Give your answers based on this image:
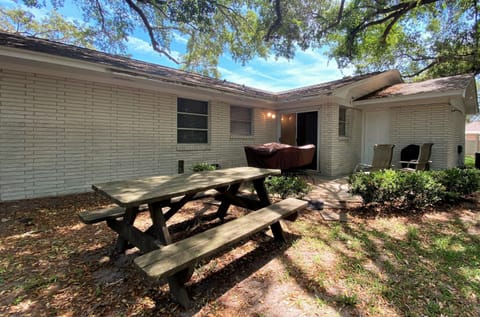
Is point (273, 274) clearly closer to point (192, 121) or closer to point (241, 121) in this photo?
point (192, 121)

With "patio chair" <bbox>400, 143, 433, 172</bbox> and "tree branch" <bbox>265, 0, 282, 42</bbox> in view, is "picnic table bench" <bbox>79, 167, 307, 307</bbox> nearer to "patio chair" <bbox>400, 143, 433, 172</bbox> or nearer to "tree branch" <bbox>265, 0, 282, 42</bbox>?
"patio chair" <bbox>400, 143, 433, 172</bbox>

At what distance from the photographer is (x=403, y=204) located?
409 centimetres

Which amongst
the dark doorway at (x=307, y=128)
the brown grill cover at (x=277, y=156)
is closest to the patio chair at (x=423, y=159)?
the brown grill cover at (x=277, y=156)

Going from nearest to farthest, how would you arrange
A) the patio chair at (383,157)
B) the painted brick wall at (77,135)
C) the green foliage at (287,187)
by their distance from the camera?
1. the green foliage at (287,187)
2. the painted brick wall at (77,135)
3. the patio chair at (383,157)

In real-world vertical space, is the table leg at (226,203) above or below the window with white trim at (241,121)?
below

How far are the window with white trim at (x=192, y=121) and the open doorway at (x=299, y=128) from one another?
11.5 feet

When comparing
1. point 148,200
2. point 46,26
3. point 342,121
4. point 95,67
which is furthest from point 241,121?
point 46,26

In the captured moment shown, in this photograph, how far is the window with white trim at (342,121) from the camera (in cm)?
810

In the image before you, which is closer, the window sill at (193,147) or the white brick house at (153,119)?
the white brick house at (153,119)

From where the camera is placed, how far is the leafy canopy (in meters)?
8.82

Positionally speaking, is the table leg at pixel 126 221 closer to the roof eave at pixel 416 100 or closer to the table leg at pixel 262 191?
the table leg at pixel 262 191

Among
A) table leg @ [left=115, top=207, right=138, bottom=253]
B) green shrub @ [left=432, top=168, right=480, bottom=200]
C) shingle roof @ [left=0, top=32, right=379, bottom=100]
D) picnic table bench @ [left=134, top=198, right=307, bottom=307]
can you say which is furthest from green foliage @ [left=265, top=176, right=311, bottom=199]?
shingle roof @ [left=0, top=32, right=379, bottom=100]

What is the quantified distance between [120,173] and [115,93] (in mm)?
2006

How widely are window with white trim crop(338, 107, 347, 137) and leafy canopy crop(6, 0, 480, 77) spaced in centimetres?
408
